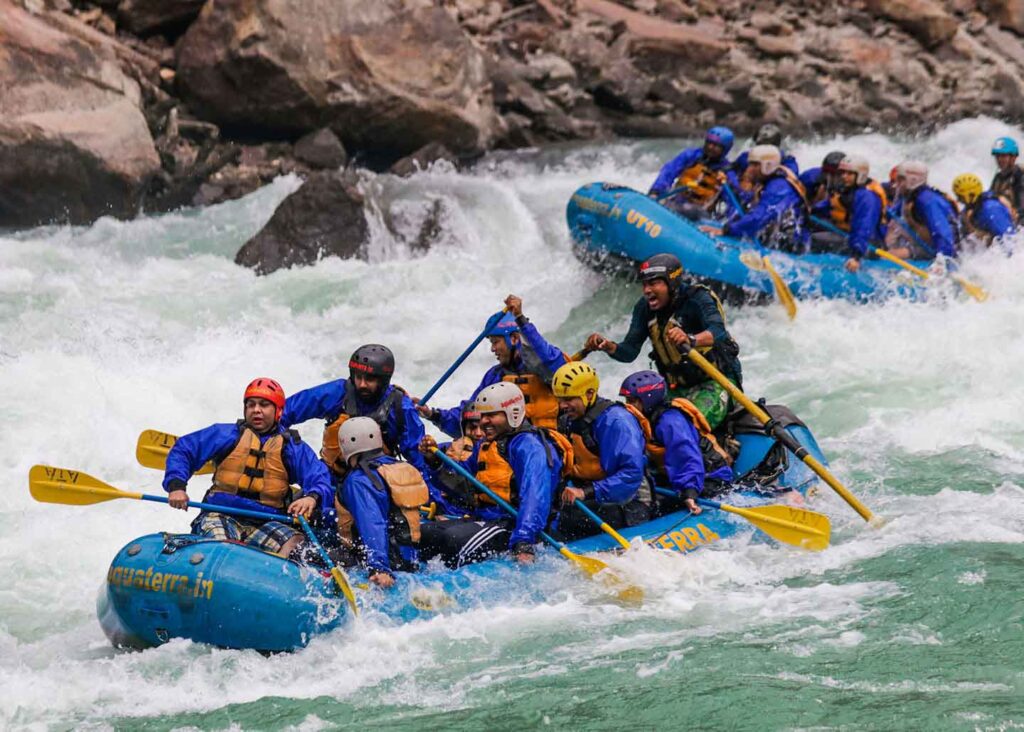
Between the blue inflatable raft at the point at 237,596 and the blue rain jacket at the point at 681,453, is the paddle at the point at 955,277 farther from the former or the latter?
the blue inflatable raft at the point at 237,596

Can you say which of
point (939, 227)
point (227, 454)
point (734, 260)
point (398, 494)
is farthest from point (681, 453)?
point (939, 227)

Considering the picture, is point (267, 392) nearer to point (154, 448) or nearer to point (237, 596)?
point (154, 448)

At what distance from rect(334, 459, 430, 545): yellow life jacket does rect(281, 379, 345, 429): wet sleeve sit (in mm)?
838

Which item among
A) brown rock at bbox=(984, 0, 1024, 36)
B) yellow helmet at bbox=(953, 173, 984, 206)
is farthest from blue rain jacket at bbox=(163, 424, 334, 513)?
brown rock at bbox=(984, 0, 1024, 36)

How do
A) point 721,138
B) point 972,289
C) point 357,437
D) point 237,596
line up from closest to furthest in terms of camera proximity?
point 237,596, point 357,437, point 972,289, point 721,138

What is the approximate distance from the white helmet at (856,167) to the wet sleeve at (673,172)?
1381 mm

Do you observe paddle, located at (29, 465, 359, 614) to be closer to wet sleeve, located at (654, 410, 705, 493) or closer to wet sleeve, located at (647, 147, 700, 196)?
wet sleeve, located at (654, 410, 705, 493)

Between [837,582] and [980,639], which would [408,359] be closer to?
[837,582]

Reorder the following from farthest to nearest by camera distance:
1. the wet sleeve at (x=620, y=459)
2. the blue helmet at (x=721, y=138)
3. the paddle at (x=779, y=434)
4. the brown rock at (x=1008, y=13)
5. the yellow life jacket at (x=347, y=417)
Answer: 1. the brown rock at (x=1008, y=13)
2. the blue helmet at (x=721, y=138)
3. the paddle at (x=779, y=434)
4. the yellow life jacket at (x=347, y=417)
5. the wet sleeve at (x=620, y=459)

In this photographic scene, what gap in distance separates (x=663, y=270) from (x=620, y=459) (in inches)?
63.2

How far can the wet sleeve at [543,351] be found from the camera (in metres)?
8.16

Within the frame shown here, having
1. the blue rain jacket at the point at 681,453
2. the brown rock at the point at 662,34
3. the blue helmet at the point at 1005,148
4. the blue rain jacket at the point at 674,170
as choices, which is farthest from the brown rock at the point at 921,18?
the blue rain jacket at the point at 681,453

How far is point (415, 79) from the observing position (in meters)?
16.2

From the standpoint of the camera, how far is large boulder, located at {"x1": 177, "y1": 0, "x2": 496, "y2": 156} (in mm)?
15461
